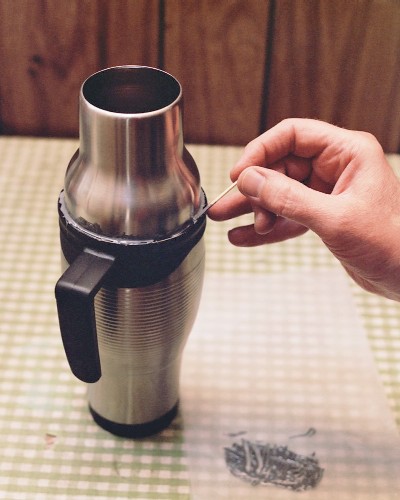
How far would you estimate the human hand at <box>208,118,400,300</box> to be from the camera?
0.71 metres

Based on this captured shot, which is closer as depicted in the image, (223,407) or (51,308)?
(223,407)

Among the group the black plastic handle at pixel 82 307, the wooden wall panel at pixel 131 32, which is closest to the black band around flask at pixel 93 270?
the black plastic handle at pixel 82 307

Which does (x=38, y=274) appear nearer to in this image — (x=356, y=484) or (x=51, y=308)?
(x=51, y=308)

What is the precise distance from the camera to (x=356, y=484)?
802mm

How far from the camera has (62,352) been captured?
93 cm

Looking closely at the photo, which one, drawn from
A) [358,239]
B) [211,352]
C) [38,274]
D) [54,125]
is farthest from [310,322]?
[54,125]

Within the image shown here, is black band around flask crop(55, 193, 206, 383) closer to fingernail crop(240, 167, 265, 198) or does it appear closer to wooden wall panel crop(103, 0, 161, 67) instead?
fingernail crop(240, 167, 265, 198)

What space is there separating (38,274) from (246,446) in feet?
1.30

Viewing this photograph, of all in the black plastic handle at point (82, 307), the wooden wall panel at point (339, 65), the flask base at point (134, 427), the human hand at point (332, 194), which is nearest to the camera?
the black plastic handle at point (82, 307)

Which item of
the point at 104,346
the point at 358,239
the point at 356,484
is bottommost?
the point at 356,484

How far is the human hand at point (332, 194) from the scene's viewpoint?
2.33ft

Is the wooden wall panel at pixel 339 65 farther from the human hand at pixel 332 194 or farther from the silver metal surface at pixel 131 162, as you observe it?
the silver metal surface at pixel 131 162

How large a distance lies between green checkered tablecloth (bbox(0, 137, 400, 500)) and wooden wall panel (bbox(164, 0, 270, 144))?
0.25ft

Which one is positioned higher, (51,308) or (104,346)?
(104,346)
